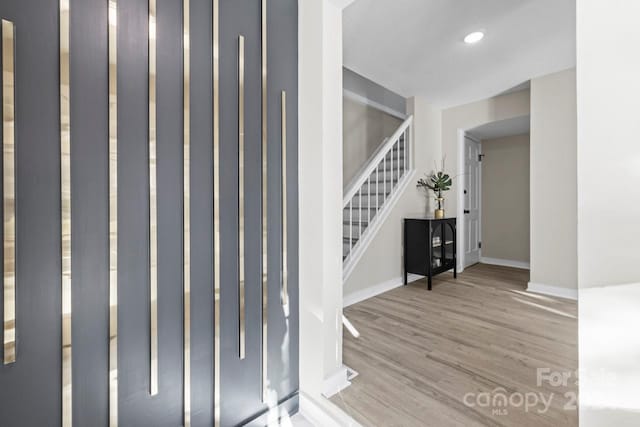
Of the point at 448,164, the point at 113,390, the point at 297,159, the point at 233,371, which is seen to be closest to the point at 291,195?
the point at 297,159

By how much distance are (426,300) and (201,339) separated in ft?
8.15

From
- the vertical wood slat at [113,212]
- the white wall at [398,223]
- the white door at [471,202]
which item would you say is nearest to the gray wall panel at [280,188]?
the vertical wood slat at [113,212]

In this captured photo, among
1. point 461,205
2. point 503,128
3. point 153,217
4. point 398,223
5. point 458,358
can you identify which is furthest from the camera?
point 461,205

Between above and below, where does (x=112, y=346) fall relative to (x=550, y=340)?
above

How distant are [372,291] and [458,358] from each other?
54.4 inches

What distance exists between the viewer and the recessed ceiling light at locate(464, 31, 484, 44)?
2447 millimetres

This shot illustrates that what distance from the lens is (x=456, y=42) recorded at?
2586 millimetres

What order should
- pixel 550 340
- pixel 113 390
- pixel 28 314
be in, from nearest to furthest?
pixel 28 314 → pixel 113 390 → pixel 550 340

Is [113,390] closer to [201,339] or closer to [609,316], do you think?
[201,339]

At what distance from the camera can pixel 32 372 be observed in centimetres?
85

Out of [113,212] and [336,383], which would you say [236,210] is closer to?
[113,212]

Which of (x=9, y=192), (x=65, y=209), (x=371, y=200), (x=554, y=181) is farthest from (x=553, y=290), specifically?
(x=9, y=192)

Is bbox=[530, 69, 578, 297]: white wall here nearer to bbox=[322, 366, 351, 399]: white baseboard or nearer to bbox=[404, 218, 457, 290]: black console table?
bbox=[404, 218, 457, 290]: black console table

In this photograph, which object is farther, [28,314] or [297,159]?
[297,159]
